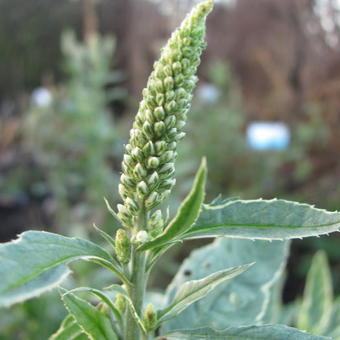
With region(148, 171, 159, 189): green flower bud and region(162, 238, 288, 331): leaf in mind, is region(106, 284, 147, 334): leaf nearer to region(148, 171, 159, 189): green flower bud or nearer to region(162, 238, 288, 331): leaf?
region(148, 171, 159, 189): green flower bud

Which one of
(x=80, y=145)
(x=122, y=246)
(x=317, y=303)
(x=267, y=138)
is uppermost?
(x=80, y=145)

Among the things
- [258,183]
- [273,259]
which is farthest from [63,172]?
[273,259]

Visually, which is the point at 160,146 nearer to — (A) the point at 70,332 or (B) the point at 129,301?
(B) the point at 129,301

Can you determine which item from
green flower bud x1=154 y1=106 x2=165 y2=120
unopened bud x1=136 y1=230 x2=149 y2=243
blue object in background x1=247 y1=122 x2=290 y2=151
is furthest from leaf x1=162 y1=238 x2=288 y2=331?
blue object in background x1=247 y1=122 x2=290 y2=151

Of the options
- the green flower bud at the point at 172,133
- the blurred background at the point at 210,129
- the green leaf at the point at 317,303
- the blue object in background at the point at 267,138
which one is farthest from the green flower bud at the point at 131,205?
the blue object in background at the point at 267,138

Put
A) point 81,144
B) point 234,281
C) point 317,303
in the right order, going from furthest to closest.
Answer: point 81,144 → point 317,303 → point 234,281

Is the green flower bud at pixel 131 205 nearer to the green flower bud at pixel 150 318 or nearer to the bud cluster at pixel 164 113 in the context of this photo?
the bud cluster at pixel 164 113

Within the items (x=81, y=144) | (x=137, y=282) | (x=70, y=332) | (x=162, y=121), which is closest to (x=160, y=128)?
(x=162, y=121)
